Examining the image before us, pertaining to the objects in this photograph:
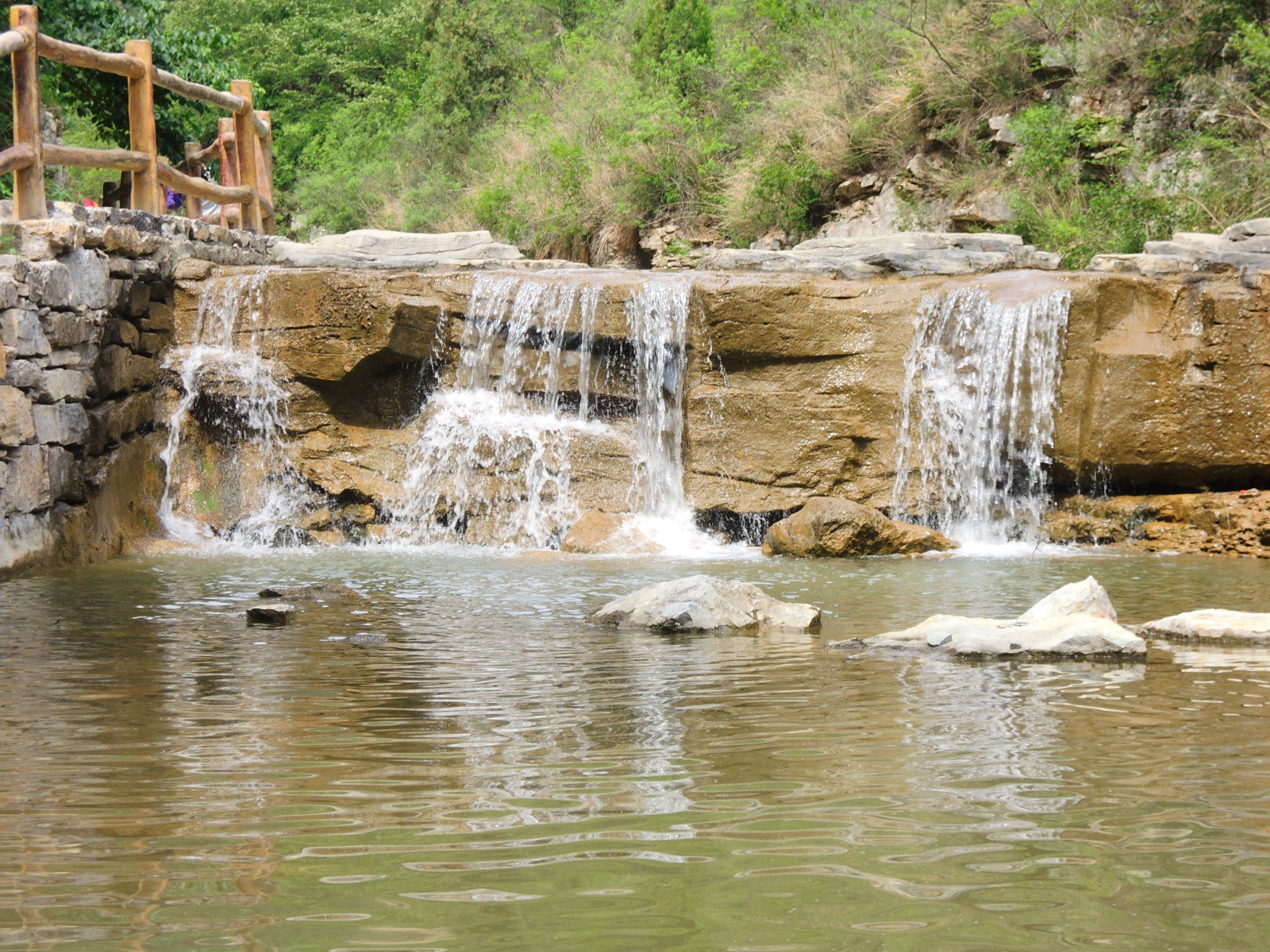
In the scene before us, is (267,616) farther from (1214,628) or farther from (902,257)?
(902,257)

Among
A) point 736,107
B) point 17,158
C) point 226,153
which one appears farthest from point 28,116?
point 736,107

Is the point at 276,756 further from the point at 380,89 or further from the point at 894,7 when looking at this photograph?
the point at 380,89

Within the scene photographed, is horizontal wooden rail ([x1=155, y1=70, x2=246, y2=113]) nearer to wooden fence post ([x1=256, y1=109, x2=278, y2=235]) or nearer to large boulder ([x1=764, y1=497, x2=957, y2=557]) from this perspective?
wooden fence post ([x1=256, y1=109, x2=278, y2=235])

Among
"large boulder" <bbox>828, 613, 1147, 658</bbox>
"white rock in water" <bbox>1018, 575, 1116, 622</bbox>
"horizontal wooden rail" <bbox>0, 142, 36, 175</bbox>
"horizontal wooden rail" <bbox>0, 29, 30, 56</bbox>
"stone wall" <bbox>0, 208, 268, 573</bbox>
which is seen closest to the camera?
"large boulder" <bbox>828, 613, 1147, 658</bbox>

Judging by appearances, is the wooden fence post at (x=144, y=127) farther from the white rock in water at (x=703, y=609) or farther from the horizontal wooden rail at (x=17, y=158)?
the white rock in water at (x=703, y=609)

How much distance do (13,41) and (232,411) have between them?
360cm

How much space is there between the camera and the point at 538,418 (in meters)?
12.2

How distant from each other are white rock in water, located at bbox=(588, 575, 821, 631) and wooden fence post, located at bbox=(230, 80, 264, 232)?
917cm

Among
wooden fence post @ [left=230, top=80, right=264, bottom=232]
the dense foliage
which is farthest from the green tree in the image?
wooden fence post @ [left=230, top=80, right=264, bottom=232]

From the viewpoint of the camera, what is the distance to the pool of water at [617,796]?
2393 mm

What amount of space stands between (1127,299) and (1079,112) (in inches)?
240

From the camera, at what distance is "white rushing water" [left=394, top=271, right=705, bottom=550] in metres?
11.7

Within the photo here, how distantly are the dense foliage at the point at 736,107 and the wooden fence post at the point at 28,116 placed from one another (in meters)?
7.35

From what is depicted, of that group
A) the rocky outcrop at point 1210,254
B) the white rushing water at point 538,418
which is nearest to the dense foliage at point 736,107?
the rocky outcrop at point 1210,254
